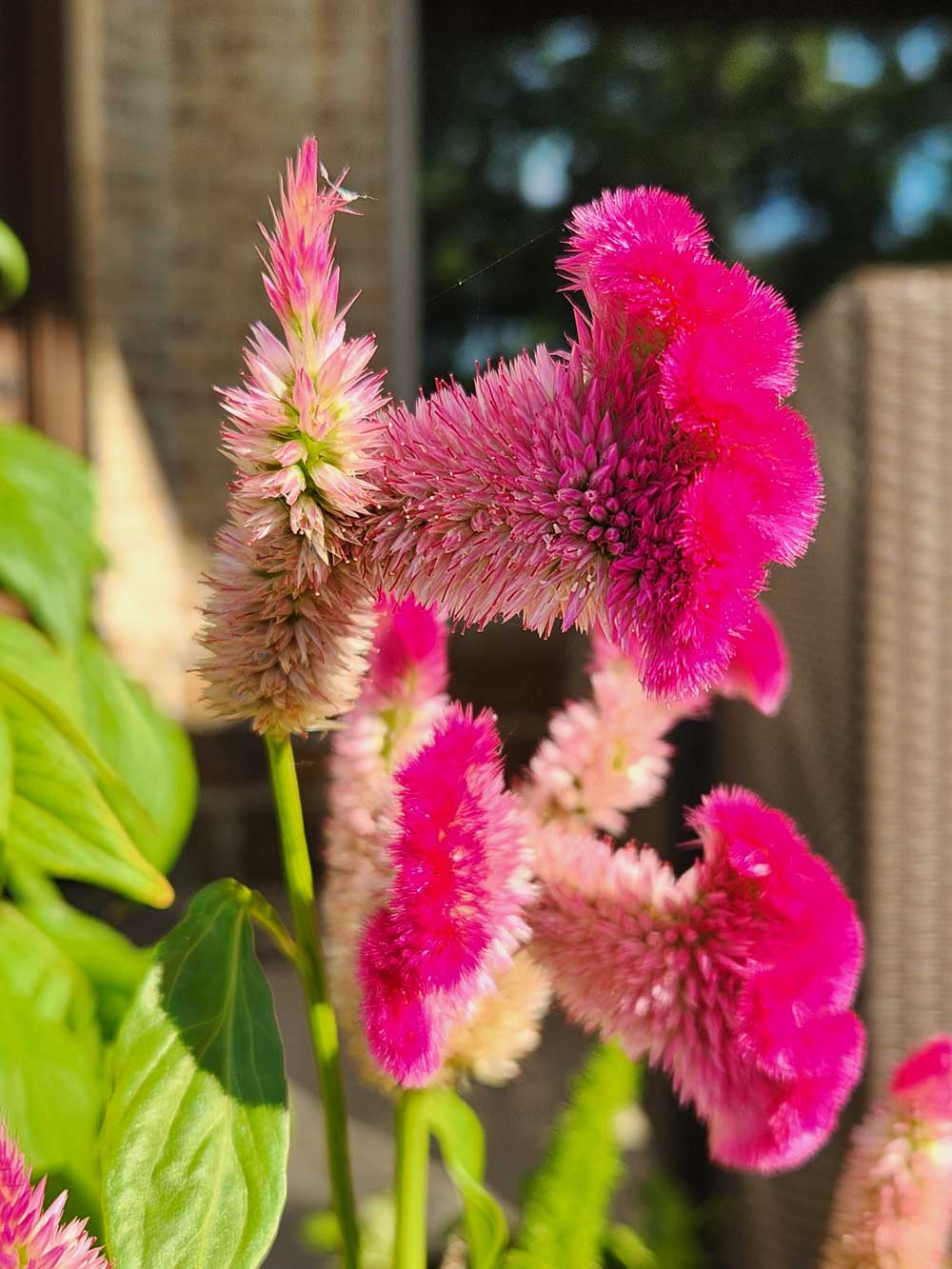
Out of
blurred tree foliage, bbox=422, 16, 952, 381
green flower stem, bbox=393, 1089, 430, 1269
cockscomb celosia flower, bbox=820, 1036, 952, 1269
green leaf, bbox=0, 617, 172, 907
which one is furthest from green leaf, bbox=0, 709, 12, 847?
blurred tree foliage, bbox=422, 16, 952, 381

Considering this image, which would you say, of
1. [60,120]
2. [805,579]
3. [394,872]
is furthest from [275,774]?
[60,120]

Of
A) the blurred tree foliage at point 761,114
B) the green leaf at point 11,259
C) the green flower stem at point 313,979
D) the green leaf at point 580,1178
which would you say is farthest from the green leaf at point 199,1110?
the blurred tree foliage at point 761,114

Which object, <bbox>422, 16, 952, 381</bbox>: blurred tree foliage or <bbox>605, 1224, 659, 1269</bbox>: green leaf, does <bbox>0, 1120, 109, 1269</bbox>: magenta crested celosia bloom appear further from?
<bbox>422, 16, 952, 381</bbox>: blurred tree foliage

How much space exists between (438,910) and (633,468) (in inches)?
3.2

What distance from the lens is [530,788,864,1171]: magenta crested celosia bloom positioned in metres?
0.21

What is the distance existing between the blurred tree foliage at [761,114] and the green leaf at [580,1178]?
144 inches

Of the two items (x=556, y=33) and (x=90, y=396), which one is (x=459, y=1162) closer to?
(x=90, y=396)

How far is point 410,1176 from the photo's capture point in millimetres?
262

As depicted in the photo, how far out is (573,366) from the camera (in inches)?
7.3

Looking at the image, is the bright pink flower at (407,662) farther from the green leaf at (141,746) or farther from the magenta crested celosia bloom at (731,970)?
the green leaf at (141,746)

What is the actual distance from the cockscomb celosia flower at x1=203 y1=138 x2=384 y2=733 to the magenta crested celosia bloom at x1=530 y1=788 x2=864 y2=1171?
0.08 m

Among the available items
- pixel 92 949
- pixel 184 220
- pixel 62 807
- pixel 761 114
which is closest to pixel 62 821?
pixel 62 807

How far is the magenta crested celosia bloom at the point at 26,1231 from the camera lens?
0.56ft

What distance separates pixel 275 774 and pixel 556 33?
15.2 feet
